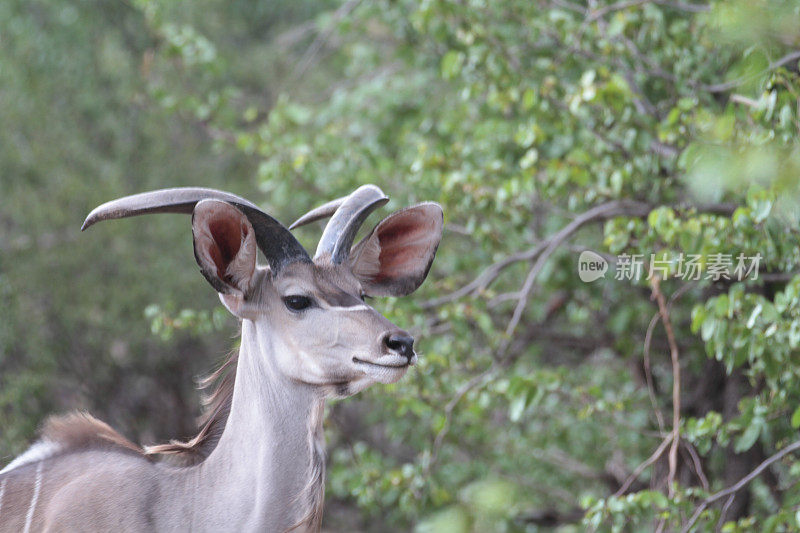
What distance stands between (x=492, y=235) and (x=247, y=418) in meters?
2.56

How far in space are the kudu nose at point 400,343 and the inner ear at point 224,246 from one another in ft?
1.56

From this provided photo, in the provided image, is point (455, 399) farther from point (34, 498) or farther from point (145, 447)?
point (34, 498)

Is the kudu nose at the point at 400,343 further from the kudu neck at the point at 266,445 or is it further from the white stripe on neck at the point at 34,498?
the white stripe on neck at the point at 34,498

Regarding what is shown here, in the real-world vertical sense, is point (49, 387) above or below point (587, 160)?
below

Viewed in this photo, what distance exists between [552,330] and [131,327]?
3.81 m

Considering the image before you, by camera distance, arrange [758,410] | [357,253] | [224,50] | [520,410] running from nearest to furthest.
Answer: [357,253], [758,410], [520,410], [224,50]

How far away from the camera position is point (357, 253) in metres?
3.39

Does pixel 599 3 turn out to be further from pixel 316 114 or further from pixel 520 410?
pixel 316 114

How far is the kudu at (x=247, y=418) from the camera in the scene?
9.76 feet

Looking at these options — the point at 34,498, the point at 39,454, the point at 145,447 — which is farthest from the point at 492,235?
the point at 34,498

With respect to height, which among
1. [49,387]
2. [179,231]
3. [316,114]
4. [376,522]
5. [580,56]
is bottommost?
[376,522]

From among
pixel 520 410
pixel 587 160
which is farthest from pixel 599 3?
pixel 520 410

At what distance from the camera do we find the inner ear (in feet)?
9.62

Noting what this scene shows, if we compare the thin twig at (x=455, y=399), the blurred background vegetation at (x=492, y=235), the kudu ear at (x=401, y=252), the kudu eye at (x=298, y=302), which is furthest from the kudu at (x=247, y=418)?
the thin twig at (x=455, y=399)
